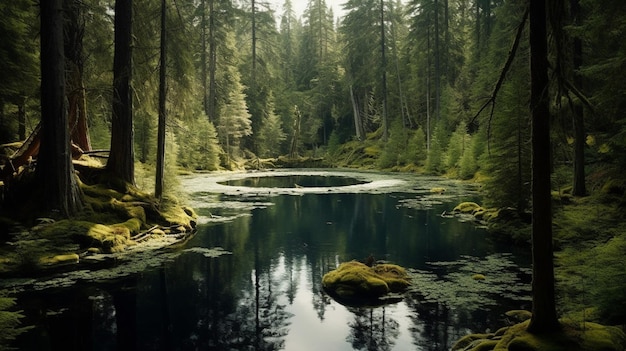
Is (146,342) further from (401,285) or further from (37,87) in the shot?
(37,87)

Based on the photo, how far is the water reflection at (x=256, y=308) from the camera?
719cm

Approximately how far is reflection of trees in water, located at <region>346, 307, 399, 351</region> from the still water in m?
0.02

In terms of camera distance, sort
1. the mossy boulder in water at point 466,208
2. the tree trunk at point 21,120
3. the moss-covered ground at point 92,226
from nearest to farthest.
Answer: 1. the moss-covered ground at point 92,226
2. the tree trunk at point 21,120
3. the mossy boulder in water at point 466,208

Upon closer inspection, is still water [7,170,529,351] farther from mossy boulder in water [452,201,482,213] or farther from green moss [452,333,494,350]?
mossy boulder in water [452,201,482,213]

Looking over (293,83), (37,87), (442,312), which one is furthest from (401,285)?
(293,83)

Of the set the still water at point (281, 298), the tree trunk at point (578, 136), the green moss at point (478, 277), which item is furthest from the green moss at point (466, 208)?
the green moss at point (478, 277)

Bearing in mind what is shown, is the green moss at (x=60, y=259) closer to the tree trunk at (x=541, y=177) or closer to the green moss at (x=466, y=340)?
the green moss at (x=466, y=340)

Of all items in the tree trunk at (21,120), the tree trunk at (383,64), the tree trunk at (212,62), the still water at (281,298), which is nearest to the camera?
the still water at (281,298)

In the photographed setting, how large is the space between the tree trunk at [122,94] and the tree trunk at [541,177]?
13.5 meters

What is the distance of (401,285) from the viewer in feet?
31.6

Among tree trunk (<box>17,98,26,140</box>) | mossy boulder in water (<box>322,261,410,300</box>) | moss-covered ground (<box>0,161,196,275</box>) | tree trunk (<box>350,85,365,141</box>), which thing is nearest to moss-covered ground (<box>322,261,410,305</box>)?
mossy boulder in water (<box>322,261,410,300</box>)

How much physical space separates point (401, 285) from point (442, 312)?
59.9 inches

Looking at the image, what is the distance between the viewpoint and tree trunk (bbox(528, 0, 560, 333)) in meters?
5.02

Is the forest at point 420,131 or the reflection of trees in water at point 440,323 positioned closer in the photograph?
the forest at point 420,131
